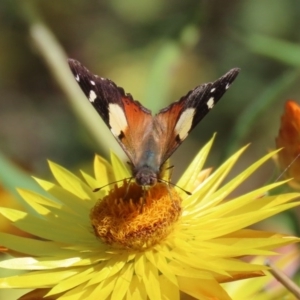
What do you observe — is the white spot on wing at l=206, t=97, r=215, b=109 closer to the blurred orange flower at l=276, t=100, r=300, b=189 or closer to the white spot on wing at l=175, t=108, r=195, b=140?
the white spot on wing at l=175, t=108, r=195, b=140

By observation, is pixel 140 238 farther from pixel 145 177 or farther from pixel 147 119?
pixel 147 119

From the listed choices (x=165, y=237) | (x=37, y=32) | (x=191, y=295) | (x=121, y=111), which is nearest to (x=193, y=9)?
(x=37, y=32)

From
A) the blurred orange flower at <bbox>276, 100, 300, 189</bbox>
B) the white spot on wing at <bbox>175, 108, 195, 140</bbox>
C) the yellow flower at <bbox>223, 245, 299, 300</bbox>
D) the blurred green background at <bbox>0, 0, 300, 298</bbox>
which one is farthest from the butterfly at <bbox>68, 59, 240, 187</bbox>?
the blurred green background at <bbox>0, 0, 300, 298</bbox>

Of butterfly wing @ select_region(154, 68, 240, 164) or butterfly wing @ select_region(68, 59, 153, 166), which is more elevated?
butterfly wing @ select_region(68, 59, 153, 166)

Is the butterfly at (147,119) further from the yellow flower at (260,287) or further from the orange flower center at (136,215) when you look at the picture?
the yellow flower at (260,287)

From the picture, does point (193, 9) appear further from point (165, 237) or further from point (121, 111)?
point (165, 237)

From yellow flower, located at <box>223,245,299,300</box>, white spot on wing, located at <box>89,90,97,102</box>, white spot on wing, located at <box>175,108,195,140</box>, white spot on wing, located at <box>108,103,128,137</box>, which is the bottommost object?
yellow flower, located at <box>223,245,299,300</box>

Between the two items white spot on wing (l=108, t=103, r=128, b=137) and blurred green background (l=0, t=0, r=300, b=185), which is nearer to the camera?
white spot on wing (l=108, t=103, r=128, b=137)

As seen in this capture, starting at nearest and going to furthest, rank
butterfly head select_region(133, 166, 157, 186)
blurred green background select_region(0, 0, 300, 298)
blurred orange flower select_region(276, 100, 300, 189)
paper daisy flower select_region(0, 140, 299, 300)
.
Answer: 1. paper daisy flower select_region(0, 140, 299, 300)
2. butterfly head select_region(133, 166, 157, 186)
3. blurred orange flower select_region(276, 100, 300, 189)
4. blurred green background select_region(0, 0, 300, 298)

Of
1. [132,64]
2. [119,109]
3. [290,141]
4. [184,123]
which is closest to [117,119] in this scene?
[119,109]
